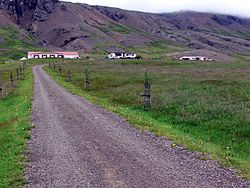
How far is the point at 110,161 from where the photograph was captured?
593 inches

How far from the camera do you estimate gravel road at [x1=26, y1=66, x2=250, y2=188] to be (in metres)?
12.7

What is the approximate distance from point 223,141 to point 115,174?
328 inches

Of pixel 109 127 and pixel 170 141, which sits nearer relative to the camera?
pixel 170 141

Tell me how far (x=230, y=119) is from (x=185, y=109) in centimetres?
507

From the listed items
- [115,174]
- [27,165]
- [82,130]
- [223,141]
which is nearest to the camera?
[115,174]

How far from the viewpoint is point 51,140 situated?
19094mm

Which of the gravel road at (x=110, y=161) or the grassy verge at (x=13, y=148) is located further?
the grassy verge at (x=13, y=148)

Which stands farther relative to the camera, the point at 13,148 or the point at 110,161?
the point at 13,148

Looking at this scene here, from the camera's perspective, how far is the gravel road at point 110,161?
12.7m

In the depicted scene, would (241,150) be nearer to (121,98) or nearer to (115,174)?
(115,174)

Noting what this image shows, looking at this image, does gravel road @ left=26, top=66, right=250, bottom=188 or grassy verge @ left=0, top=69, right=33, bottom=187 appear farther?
grassy verge @ left=0, top=69, right=33, bottom=187

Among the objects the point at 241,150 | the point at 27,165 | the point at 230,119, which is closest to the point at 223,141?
the point at 241,150

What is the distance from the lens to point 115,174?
13414mm

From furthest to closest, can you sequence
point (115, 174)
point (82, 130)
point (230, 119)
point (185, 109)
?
point (185, 109), point (230, 119), point (82, 130), point (115, 174)
